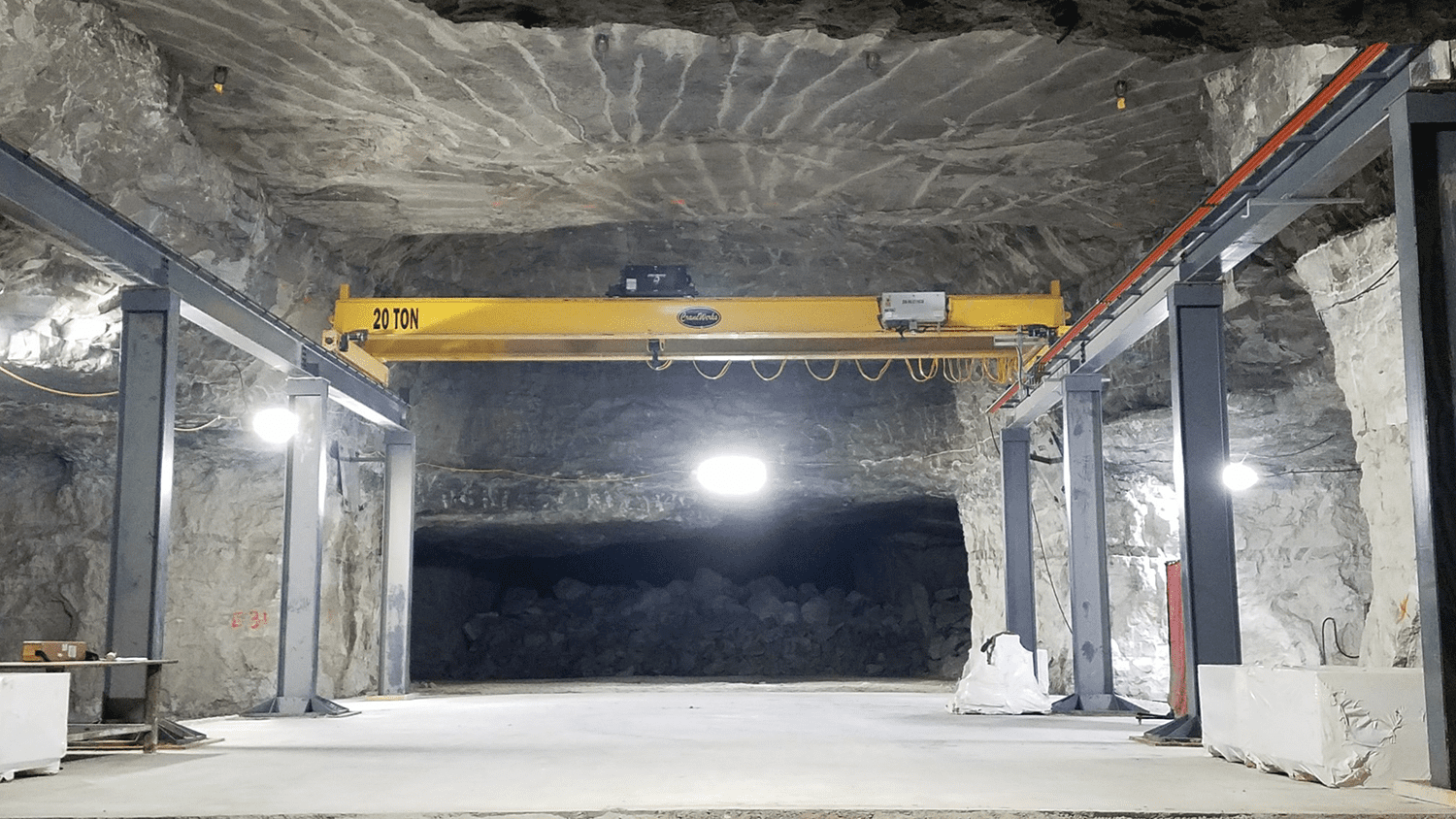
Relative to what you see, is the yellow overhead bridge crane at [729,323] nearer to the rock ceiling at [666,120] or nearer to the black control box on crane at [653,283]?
the black control box on crane at [653,283]

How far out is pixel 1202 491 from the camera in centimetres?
766

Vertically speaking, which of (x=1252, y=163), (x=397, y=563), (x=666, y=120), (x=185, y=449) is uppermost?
(x=666, y=120)

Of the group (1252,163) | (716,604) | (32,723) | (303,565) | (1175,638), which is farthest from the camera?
(716,604)

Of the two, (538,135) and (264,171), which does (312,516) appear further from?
(538,135)

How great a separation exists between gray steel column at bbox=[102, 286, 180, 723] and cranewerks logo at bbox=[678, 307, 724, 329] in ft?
16.6

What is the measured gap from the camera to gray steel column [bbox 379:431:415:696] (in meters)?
13.8

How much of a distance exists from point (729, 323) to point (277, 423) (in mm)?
4302

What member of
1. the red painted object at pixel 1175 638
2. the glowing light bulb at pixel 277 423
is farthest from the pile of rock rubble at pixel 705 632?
the glowing light bulb at pixel 277 423

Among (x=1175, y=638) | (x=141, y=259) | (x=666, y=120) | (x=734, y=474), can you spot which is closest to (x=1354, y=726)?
(x=1175, y=638)

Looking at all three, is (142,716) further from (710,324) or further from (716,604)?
(716,604)

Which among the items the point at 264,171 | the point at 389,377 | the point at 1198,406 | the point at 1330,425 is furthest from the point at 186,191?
the point at 1330,425

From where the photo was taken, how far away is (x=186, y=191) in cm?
984

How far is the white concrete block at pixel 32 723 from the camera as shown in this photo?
5664 mm

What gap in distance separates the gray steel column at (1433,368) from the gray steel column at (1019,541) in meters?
8.49
